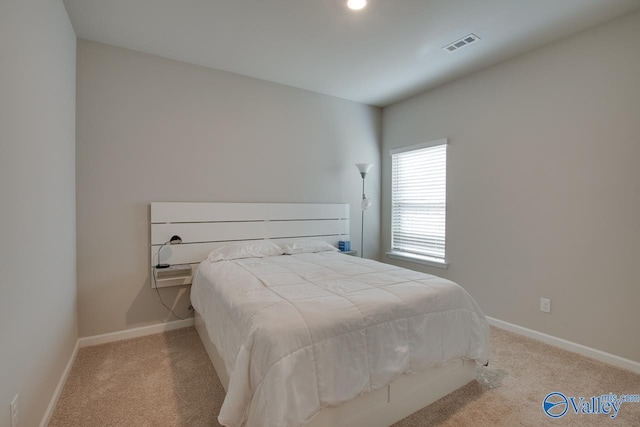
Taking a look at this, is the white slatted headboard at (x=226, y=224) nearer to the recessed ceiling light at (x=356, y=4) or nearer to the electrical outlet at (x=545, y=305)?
the recessed ceiling light at (x=356, y=4)

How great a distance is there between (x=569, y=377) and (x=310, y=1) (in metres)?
3.26

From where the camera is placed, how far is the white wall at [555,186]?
2.31 m

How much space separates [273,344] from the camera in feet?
4.39

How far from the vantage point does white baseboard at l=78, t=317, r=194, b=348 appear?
269 cm

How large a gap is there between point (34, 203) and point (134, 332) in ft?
5.66

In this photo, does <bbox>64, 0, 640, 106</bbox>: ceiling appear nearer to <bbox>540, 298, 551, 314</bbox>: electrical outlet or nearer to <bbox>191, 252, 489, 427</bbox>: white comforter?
<bbox>191, 252, 489, 427</bbox>: white comforter

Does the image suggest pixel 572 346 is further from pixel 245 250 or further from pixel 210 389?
pixel 245 250

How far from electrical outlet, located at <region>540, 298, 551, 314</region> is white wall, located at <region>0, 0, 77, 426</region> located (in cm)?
361

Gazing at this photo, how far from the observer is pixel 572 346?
2.56m

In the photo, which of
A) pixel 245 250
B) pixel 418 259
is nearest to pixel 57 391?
pixel 245 250

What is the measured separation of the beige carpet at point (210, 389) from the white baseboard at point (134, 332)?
0.08m

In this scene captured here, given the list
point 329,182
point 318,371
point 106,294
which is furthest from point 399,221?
point 106,294

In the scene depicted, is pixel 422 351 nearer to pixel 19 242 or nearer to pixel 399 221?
pixel 19 242

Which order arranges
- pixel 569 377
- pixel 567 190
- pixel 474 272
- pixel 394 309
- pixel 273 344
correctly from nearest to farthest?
pixel 273 344
pixel 394 309
pixel 569 377
pixel 567 190
pixel 474 272
